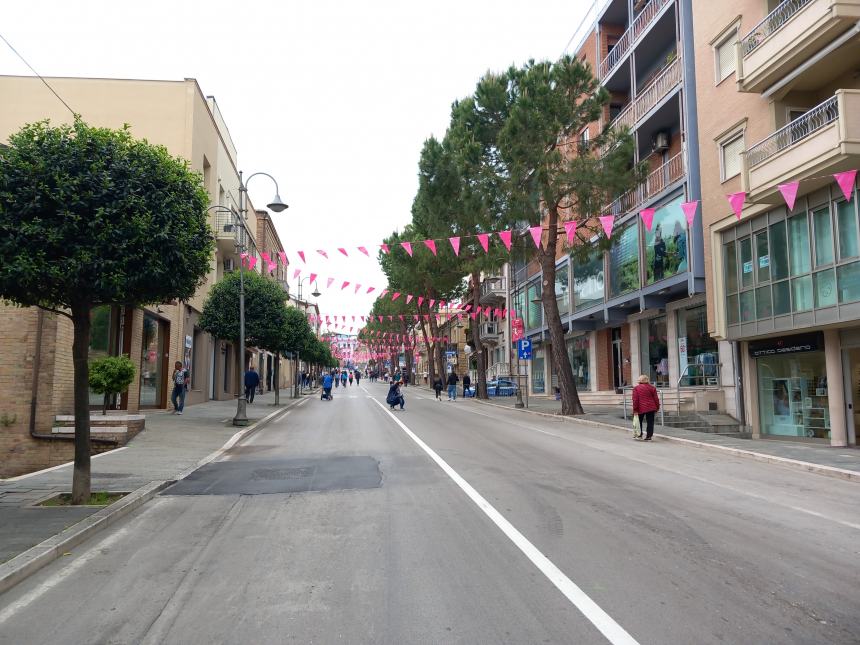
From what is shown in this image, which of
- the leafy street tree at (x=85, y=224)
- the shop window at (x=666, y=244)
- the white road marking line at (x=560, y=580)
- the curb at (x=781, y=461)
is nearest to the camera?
the white road marking line at (x=560, y=580)

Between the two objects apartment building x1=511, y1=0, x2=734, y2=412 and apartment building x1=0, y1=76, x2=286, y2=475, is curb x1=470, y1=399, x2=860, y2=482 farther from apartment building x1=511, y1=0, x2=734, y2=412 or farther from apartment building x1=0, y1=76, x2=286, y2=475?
apartment building x1=0, y1=76, x2=286, y2=475

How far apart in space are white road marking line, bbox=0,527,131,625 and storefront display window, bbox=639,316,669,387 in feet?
71.9

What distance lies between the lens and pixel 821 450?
13.6 m

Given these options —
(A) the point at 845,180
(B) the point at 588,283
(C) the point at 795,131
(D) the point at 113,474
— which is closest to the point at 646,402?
(A) the point at 845,180

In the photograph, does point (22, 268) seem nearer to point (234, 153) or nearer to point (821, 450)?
point (821, 450)

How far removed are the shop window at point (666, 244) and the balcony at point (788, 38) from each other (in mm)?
5742

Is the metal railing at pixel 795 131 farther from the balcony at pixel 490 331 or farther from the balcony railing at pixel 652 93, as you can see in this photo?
the balcony at pixel 490 331

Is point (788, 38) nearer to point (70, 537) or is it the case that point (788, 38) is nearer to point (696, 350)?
point (696, 350)

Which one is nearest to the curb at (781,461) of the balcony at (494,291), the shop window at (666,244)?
the shop window at (666,244)

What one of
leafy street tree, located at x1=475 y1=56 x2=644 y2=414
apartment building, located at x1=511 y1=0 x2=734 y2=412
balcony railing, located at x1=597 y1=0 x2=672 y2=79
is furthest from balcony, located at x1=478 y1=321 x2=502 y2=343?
leafy street tree, located at x1=475 y1=56 x2=644 y2=414

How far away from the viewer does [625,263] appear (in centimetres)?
2677

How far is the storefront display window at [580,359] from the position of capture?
3400cm

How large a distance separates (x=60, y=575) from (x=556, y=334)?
1993cm

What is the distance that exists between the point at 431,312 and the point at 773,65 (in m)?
35.4
